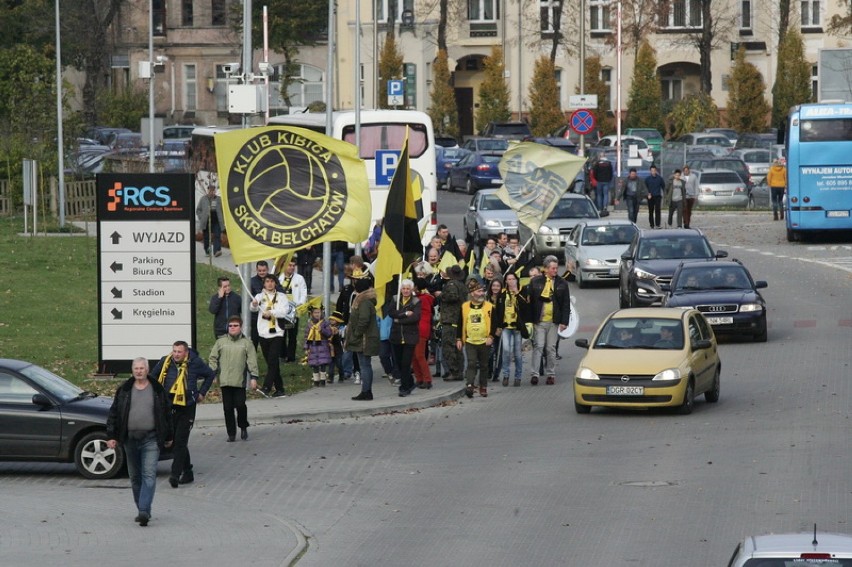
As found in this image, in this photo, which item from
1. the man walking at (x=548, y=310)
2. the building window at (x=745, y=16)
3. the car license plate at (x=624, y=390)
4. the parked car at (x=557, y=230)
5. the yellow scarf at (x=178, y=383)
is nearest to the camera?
the yellow scarf at (x=178, y=383)

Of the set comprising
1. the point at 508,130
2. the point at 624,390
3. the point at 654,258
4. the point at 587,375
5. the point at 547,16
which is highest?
the point at 547,16

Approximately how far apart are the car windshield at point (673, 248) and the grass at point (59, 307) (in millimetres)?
7174

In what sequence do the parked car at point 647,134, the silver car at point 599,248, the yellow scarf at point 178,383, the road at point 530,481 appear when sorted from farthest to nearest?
1. the parked car at point 647,134
2. the silver car at point 599,248
3. the yellow scarf at point 178,383
4. the road at point 530,481

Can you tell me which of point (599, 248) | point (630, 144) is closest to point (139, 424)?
point (599, 248)

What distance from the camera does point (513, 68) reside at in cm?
8381

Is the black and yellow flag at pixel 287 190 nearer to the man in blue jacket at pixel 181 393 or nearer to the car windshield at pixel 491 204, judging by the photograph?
the man in blue jacket at pixel 181 393

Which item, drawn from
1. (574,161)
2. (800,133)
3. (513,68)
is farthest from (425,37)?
(574,161)

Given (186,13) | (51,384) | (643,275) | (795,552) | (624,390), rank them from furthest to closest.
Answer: (186,13)
(643,275)
(624,390)
(51,384)
(795,552)

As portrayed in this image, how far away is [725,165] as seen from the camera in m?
57.2

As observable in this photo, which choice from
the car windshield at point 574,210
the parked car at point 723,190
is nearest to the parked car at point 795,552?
the car windshield at point 574,210

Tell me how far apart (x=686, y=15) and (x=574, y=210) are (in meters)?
45.6

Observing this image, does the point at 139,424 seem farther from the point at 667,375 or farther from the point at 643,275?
the point at 643,275

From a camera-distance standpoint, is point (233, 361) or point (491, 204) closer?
point (233, 361)

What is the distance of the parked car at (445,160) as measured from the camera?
66.5 m
